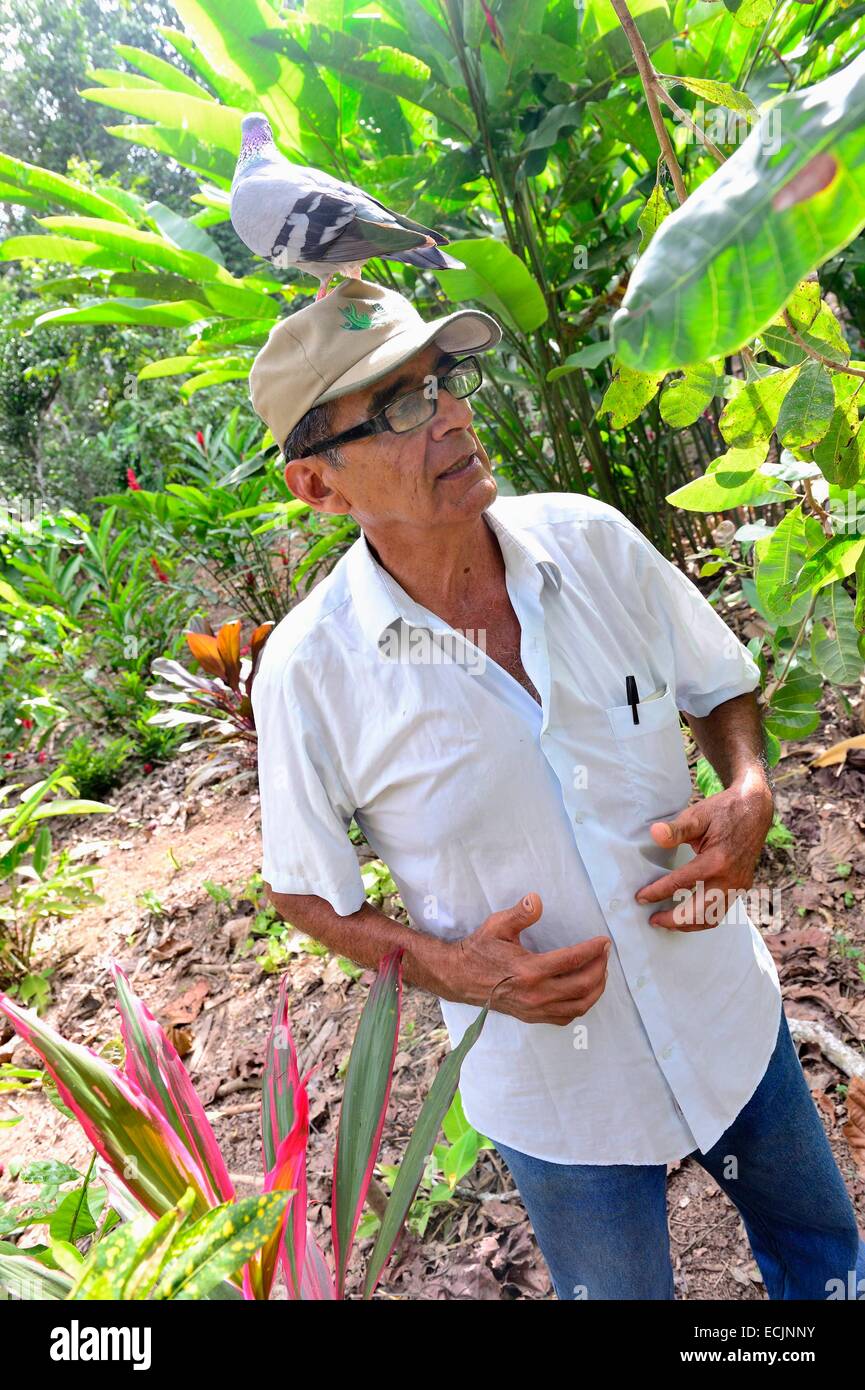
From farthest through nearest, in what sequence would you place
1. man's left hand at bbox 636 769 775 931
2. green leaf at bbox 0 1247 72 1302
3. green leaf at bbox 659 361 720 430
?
man's left hand at bbox 636 769 775 931 → green leaf at bbox 659 361 720 430 → green leaf at bbox 0 1247 72 1302

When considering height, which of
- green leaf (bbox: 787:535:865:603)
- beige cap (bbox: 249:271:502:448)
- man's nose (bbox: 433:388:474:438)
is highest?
beige cap (bbox: 249:271:502:448)

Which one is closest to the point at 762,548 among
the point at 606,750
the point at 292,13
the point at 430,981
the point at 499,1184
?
the point at 606,750

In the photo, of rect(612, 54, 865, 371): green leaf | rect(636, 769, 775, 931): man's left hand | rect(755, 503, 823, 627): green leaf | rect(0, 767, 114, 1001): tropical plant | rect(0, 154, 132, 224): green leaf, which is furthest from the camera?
rect(0, 767, 114, 1001): tropical plant

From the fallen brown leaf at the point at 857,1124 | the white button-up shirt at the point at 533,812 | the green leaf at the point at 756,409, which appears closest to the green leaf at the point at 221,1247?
the white button-up shirt at the point at 533,812

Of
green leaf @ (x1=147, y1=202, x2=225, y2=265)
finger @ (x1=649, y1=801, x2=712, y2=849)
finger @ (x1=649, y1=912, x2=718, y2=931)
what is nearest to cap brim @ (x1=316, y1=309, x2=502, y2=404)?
finger @ (x1=649, y1=801, x2=712, y2=849)

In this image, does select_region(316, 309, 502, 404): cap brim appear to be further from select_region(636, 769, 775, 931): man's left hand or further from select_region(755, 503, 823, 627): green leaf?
select_region(636, 769, 775, 931): man's left hand

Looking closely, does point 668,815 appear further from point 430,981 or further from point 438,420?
point 438,420

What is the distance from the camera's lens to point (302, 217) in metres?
1.10

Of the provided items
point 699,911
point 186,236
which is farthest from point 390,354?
point 186,236

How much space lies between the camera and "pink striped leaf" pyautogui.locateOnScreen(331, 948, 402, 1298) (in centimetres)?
100

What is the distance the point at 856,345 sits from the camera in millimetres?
3057

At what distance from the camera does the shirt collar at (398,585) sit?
120 cm

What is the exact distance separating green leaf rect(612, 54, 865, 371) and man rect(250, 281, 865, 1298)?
2.62ft
